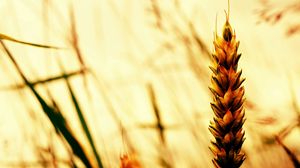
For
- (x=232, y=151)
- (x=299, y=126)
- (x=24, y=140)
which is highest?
(x=24, y=140)

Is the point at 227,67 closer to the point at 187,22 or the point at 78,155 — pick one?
the point at 78,155

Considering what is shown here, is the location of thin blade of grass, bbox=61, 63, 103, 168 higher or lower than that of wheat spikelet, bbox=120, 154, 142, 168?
higher

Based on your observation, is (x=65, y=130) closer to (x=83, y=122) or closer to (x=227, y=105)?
(x=83, y=122)

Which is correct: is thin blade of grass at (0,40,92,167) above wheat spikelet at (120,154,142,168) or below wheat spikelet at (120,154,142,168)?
above

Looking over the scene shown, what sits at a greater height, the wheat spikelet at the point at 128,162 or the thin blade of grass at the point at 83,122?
the thin blade of grass at the point at 83,122

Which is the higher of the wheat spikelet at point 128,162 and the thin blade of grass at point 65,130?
the thin blade of grass at point 65,130

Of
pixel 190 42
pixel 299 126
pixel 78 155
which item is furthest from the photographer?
pixel 190 42

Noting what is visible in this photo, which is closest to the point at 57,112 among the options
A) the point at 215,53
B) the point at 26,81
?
the point at 26,81

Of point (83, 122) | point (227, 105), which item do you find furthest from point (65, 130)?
point (227, 105)
